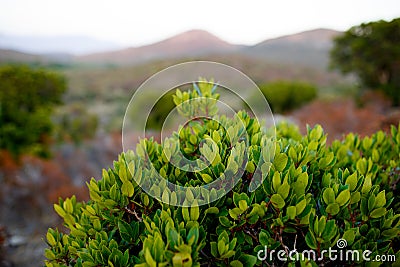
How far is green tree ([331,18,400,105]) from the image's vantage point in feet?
40.4

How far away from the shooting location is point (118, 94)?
1171 inches

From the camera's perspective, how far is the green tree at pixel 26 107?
823cm

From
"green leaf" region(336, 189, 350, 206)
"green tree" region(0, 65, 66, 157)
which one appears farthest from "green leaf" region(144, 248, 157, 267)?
"green tree" region(0, 65, 66, 157)

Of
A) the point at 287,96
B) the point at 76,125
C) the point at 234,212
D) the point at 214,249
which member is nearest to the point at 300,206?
the point at 234,212

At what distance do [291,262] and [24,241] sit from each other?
5.52 metres

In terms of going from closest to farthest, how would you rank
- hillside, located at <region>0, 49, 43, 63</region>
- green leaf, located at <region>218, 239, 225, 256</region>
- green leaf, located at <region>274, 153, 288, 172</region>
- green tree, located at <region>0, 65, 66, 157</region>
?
1. green leaf, located at <region>218, 239, 225, 256</region>
2. green leaf, located at <region>274, 153, 288, 172</region>
3. green tree, located at <region>0, 65, 66, 157</region>
4. hillside, located at <region>0, 49, 43, 63</region>

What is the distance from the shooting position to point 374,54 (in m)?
12.9

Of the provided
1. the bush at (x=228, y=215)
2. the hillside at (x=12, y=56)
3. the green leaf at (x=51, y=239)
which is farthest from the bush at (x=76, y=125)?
the bush at (x=228, y=215)

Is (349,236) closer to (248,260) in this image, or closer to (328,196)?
(328,196)

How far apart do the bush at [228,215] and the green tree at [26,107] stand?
7.21 metres

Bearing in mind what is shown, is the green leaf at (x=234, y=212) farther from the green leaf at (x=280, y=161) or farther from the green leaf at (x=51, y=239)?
the green leaf at (x=51, y=239)

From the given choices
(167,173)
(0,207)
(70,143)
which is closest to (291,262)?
(167,173)

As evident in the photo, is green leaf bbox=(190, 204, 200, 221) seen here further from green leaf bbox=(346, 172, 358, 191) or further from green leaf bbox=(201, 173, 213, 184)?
green leaf bbox=(346, 172, 358, 191)

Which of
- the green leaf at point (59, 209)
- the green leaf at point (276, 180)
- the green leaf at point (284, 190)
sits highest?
the green leaf at point (276, 180)
